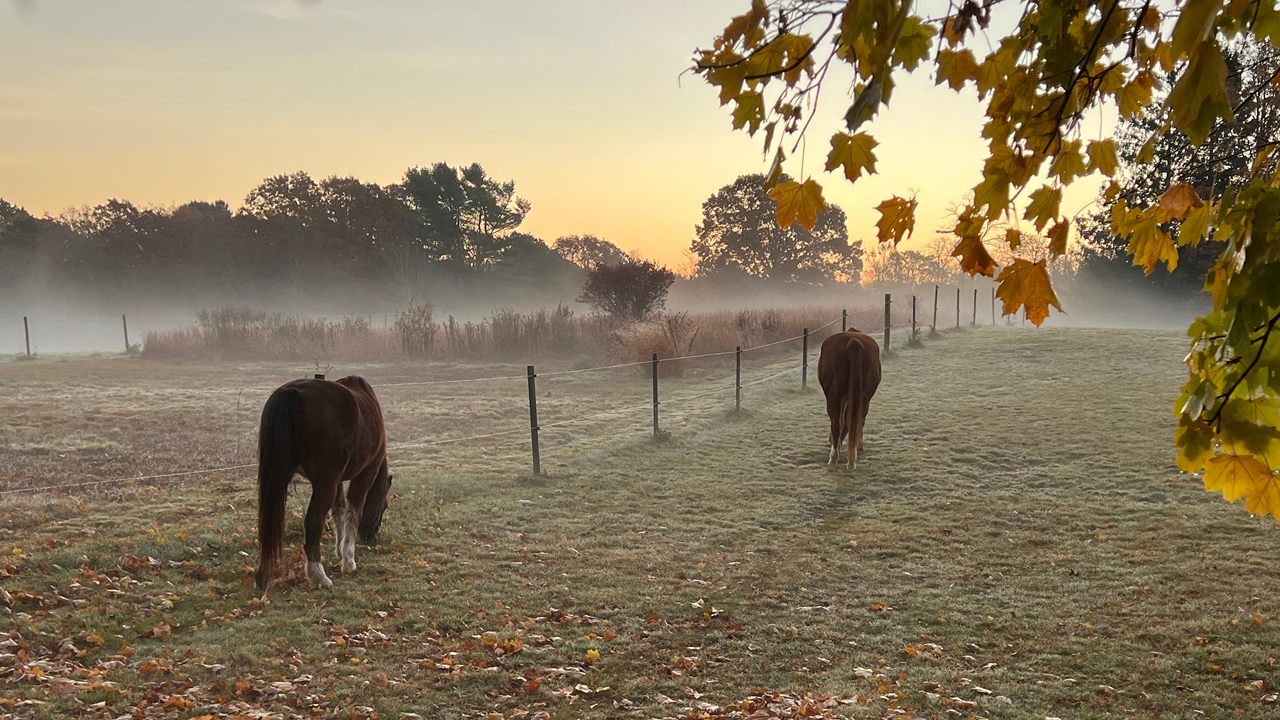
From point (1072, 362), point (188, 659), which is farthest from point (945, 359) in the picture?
point (188, 659)

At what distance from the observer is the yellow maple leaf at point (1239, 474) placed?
1443 mm

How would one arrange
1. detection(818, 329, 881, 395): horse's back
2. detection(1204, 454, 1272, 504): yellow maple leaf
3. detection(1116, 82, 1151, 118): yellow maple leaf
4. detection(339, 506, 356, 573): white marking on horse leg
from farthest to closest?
detection(818, 329, 881, 395): horse's back
detection(339, 506, 356, 573): white marking on horse leg
detection(1116, 82, 1151, 118): yellow maple leaf
detection(1204, 454, 1272, 504): yellow maple leaf

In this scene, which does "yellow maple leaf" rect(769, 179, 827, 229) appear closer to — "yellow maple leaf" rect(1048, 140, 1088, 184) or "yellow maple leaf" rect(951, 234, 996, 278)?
"yellow maple leaf" rect(951, 234, 996, 278)

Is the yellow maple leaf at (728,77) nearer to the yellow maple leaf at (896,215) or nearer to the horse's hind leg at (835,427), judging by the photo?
the yellow maple leaf at (896,215)

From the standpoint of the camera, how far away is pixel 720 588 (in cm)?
474

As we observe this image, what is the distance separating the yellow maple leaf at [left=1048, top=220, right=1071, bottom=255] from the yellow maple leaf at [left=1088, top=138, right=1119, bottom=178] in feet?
1.22

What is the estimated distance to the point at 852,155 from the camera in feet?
5.59

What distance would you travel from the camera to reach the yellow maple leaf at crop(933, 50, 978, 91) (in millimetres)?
1975

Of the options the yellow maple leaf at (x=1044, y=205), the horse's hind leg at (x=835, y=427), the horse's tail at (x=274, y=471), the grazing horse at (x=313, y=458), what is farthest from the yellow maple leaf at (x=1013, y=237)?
the horse's hind leg at (x=835, y=427)

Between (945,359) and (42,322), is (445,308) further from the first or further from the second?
(945,359)

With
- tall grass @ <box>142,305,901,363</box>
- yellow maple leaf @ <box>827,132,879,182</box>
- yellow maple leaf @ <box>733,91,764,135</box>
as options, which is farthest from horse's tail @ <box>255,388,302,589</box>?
tall grass @ <box>142,305,901,363</box>

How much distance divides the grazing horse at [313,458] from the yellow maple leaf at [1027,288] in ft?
12.9

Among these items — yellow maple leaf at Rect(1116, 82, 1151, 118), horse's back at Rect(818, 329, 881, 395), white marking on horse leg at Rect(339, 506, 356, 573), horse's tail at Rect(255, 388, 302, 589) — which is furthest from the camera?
horse's back at Rect(818, 329, 881, 395)

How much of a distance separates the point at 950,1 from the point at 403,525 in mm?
5503
